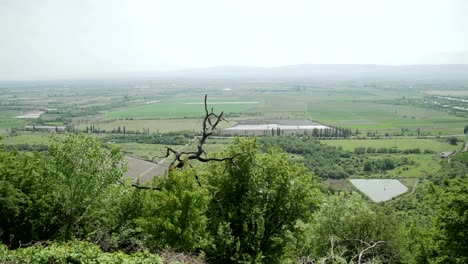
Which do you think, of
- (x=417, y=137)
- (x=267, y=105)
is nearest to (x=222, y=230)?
(x=417, y=137)

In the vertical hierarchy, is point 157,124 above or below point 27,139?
below

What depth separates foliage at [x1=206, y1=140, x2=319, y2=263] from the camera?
51.5ft

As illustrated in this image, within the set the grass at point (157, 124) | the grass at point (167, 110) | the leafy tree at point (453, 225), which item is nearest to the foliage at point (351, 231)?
the leafy tree at point (453, 225)

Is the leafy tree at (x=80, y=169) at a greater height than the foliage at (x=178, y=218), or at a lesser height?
greater

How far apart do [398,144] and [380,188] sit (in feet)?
107

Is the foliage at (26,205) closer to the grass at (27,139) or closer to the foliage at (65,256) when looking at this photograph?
the foliage at (65,256)

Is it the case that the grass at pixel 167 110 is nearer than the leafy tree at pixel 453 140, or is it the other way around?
the leafy tree at pixel 453 140

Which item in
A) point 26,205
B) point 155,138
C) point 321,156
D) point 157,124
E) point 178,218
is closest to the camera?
point 178,218

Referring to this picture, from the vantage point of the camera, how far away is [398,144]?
3575 inches

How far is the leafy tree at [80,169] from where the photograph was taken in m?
13.3

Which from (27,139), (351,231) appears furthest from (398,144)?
(27,139)

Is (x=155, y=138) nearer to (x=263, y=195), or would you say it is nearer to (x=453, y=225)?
(x=263, y=195)

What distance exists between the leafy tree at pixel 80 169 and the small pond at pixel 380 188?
158ft

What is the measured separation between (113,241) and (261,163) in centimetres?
669
